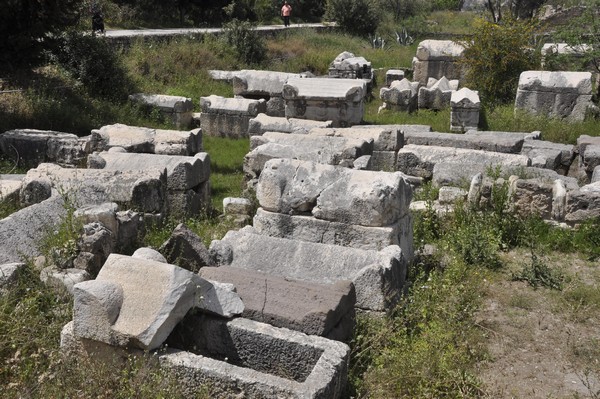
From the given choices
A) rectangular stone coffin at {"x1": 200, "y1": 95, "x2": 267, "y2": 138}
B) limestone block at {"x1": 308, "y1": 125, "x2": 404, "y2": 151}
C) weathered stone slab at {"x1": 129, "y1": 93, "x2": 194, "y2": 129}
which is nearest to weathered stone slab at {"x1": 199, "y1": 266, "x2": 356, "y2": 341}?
limestone block at {"x1": 308, "y1": 125, "x2": 404, "y2": 151}

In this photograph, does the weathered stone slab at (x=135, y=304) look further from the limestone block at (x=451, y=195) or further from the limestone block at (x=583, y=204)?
the limestone block at (x=583, y=204)

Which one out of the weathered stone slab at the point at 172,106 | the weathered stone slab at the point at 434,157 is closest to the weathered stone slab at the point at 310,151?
the weathered stone slab at the point at 434,157

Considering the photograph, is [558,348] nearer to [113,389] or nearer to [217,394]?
[217,394]

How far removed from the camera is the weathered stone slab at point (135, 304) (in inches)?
167

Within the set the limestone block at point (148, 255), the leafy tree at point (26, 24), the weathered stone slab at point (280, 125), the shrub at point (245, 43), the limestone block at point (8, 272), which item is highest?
the leafy tree at point (26, 24)

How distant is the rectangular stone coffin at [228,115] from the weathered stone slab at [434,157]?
4.35m

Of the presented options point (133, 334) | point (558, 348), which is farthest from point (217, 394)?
point (558, 348)

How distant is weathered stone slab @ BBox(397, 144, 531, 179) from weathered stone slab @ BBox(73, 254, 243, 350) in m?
6.02

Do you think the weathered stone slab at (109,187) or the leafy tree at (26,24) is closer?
the weathered stone slab at (109,187)

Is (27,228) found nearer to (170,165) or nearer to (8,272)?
(8,272)

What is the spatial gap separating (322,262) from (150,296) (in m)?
1.94

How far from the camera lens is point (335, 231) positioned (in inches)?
253

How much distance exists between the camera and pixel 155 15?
2684 centimetres

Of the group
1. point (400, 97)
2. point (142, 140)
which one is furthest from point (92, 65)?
point (400, 97)
